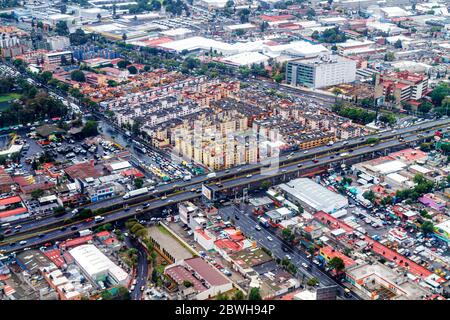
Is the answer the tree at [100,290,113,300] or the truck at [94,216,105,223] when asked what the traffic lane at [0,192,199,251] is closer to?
the truck at [94,216,105,223]

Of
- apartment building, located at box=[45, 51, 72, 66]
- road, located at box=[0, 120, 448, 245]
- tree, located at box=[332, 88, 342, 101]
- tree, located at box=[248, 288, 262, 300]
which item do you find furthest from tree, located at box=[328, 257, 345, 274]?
apartment building, located at box=[45, 51, 72, 66]

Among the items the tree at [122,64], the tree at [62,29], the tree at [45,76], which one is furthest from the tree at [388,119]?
the tree at [62,29]

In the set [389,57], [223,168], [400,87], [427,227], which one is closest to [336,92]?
[400,87]

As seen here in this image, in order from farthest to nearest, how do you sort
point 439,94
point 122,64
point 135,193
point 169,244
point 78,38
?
1. point 78,38
2. point 122,64
3. point 439,94
4. point 135,193
5. point 169,244

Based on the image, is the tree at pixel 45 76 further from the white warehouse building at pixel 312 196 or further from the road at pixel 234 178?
the white warehouse building at pixel 312 196

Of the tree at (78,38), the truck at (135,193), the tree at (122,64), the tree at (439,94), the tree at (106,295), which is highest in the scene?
the tree at (78,38)

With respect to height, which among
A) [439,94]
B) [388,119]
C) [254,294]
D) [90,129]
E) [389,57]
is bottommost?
[254,294]

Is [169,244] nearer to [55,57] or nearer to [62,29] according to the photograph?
[55,57]
